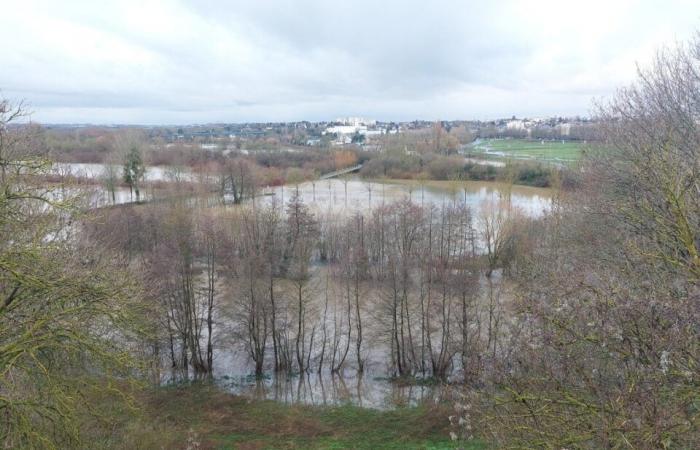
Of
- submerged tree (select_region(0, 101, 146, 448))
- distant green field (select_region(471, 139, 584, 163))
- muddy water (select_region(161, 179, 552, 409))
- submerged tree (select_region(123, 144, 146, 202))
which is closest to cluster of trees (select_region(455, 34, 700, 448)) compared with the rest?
submerged tree (select_region(0, 101, 146, 448))

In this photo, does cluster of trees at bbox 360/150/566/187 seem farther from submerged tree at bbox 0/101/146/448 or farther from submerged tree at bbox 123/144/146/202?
submerged tree at bbox 0/101/146/448

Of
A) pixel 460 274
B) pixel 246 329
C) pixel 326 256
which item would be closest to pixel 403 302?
pixel 460 274

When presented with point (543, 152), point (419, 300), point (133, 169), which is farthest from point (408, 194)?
point (419, 300)

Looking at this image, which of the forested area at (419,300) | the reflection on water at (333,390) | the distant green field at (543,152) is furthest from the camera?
the distant green field at (543,152)

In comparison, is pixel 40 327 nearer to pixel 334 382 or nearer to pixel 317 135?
pixel 334 382

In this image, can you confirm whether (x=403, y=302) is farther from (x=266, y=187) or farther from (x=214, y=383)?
(x=266, y=187)

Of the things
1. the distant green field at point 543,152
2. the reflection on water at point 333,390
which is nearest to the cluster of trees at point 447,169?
the distant green field at point 543,152

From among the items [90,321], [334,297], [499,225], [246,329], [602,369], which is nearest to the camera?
[602,369]

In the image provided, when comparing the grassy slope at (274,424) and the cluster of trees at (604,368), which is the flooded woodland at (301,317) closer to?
the grassy slope at (274,424)
